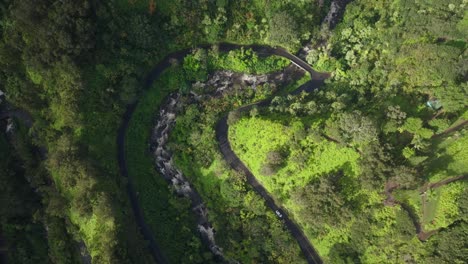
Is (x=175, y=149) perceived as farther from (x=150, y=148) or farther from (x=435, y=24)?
(x=435, y=24)

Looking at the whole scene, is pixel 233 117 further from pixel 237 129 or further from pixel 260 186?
pixel 260 186

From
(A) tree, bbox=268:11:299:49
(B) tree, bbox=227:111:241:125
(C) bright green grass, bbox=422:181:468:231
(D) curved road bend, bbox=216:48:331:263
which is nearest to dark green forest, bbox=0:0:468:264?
(C) bright green grass, bbox=422:181:468:231

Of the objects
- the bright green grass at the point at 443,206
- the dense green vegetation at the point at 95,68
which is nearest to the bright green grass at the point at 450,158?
the bright green grass at the point at 443,206

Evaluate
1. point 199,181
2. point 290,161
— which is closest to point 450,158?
point 290,161

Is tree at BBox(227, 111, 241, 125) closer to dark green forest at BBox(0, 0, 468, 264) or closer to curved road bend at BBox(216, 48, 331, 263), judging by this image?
dark green forest at BBox(0, 0, 468, 264)

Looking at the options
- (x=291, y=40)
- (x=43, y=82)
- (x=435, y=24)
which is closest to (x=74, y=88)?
(x=43, y=82)

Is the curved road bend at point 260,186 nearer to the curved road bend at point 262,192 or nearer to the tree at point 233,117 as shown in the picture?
the curved road bend at point 262,192

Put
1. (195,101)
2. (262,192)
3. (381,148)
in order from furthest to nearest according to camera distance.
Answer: (195,101)
(262,192)
(381,148)

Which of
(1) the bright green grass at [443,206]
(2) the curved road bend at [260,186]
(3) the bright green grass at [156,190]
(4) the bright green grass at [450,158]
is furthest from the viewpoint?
(3) the bright green grass at [156,190]
